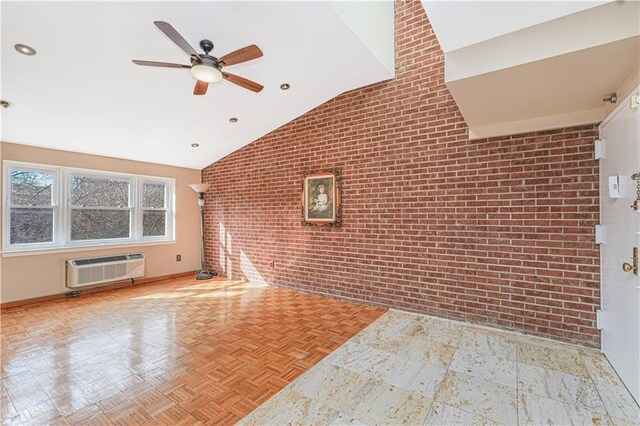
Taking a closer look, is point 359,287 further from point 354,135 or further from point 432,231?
point 354,135

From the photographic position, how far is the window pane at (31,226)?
3879 millimetres

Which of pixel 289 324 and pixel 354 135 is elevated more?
pixel 354 135

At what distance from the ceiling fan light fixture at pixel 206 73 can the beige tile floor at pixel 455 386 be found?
8.50 ft

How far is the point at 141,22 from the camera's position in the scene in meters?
2.37

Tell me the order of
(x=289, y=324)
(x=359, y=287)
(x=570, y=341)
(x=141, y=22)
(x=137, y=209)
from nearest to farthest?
(x=141, y=22), (x=570, y=341), (x=289, y=324), (x=359, y=287), (x=137, y=209)

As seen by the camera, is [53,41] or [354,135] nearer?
[53,41]

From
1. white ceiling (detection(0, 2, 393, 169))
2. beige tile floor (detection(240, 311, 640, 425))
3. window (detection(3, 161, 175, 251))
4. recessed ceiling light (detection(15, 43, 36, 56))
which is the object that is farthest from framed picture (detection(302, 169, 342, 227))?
recessed ceiling light (detection(15, 43, 36, 56))

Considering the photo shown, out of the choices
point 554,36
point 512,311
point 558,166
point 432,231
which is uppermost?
point 554,36

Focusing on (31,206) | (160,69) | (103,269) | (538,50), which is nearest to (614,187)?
(538,50)

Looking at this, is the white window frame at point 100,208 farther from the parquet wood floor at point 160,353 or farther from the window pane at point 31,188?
the parquet wood floor at point 160,353

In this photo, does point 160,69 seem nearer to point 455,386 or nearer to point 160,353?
point 160,353

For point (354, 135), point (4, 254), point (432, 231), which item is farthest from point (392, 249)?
point (4, 254)

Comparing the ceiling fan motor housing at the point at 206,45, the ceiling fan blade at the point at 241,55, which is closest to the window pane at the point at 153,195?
the ceiling fan motor housing at the point at 206,45

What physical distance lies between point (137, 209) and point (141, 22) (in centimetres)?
355
